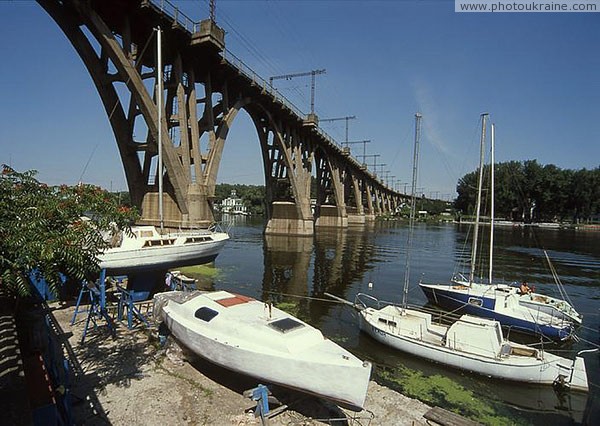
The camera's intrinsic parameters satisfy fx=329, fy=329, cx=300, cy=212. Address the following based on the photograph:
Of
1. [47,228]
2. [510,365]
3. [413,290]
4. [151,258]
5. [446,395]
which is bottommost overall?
[446,395]

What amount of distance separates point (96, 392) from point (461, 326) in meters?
12.8

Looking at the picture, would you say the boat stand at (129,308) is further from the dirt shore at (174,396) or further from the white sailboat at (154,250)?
the white sailboat at (154,250)

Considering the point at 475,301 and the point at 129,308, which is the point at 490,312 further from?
the point at 129,308

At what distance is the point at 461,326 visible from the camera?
13.4 m

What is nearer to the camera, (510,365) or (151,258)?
(510,365)

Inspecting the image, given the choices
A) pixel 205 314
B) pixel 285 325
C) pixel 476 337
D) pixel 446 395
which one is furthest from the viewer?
pixel 476 337

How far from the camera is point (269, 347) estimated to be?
8625mm

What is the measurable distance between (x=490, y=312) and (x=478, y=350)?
20.9ft

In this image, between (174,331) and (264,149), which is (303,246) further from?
(174,331)

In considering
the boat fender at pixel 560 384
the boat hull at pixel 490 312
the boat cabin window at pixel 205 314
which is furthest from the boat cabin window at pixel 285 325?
the boat hull at pixel 490 312

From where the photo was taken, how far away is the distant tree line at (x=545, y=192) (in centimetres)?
11962

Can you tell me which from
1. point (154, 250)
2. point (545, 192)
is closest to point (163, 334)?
point (154, 250)

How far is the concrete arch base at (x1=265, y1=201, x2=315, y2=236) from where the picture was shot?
6394 centimetres

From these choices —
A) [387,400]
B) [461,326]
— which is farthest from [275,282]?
[387,400]
